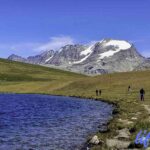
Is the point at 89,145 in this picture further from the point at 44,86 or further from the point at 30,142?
the point at 44,86

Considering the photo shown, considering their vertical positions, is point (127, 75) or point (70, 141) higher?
point (127, 75)

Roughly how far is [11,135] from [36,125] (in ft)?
30.1

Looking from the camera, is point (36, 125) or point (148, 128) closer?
point (148, 128)

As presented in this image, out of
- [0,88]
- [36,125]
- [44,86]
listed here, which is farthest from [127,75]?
[36,125]

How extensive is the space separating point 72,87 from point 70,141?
12026 cm

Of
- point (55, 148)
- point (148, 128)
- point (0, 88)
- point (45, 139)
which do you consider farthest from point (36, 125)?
point (0, 88)

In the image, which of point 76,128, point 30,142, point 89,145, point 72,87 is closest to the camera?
point 89,145

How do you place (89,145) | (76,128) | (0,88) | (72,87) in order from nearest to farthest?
(89,145) < (76,128) < (72,87) < (0,88)

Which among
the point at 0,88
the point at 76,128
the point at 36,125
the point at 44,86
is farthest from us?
the point at 0,88

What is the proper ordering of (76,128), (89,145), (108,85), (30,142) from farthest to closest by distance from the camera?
(108,85) < (76,128) < (30,142) < (89,145)

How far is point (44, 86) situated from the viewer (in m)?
178

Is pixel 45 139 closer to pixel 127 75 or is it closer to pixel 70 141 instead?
pixel 70 141

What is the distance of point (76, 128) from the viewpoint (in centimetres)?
4803

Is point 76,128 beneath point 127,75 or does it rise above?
beneath
